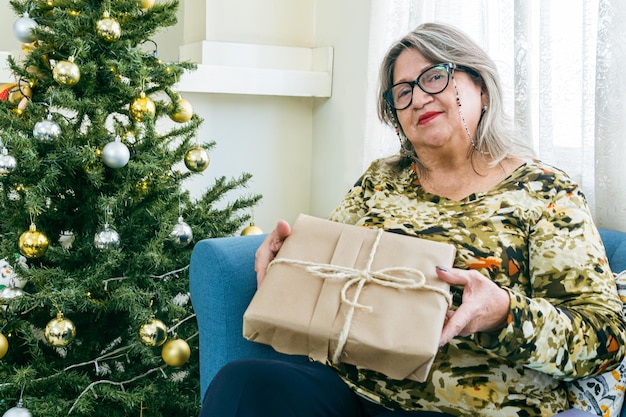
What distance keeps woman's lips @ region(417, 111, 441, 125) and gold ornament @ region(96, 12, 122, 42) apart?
75cm

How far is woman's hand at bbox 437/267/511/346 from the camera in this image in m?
1.12

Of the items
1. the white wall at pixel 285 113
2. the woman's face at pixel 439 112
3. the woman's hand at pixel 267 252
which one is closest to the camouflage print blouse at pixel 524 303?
the woman's face at pixel 439 112

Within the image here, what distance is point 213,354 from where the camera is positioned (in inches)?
58.1

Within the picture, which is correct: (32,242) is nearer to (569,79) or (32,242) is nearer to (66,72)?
(66,72)

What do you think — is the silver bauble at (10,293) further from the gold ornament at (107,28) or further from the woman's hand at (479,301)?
the woman's hand at (479,301)

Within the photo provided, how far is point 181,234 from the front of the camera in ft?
5.88

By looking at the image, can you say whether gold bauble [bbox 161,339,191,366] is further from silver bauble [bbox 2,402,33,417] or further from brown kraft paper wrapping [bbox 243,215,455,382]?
brown kraft paper wrapping [bbox 243,215,455,382]

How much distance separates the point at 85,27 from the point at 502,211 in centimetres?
107

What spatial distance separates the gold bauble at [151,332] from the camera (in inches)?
67.0

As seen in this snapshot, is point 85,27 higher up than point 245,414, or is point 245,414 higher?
point 85,27

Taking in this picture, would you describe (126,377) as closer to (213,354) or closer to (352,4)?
(213,354)

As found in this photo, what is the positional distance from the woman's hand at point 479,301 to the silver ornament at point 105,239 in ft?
2.81

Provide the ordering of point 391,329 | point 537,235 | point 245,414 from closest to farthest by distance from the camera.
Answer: point 391,329 < point 245,414 < point 537,235

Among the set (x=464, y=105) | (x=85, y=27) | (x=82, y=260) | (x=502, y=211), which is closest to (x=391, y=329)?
(x=502, y=211)
